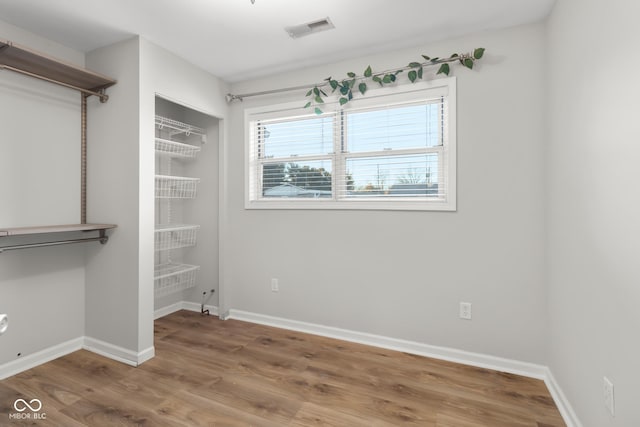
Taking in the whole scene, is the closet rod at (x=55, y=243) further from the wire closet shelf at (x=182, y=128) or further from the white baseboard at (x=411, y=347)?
the white baseboard at (x=411, y=347)

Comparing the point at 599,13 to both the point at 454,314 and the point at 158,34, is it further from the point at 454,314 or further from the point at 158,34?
the point at 158,34

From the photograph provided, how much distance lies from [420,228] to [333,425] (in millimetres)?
1492

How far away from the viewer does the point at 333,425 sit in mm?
1804

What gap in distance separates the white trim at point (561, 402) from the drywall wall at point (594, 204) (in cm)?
5

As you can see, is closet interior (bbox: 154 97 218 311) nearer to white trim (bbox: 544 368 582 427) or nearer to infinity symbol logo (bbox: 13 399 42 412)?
infinity symbol logo (bbox: 13 399 42 412)

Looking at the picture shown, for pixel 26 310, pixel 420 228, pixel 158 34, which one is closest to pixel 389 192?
pixel 420 228

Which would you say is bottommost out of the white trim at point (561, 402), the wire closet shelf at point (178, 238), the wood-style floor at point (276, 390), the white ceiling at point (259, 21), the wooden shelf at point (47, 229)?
the wood-style floor at point (276, 390)

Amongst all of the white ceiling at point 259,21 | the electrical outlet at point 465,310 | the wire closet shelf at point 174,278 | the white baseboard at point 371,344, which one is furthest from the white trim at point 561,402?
the wire closet shelf at point 174,278

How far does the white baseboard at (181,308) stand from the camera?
3455 mm

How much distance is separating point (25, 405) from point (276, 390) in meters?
1.45

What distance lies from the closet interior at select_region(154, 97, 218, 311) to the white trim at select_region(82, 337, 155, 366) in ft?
2.50

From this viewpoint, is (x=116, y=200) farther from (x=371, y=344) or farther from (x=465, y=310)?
(x=465, y=310)

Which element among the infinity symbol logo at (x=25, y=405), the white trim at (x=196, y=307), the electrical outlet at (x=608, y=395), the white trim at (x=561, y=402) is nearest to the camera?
the electrical outlet at (x=608, y=395)

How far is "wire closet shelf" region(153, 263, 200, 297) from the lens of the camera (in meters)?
3.38
